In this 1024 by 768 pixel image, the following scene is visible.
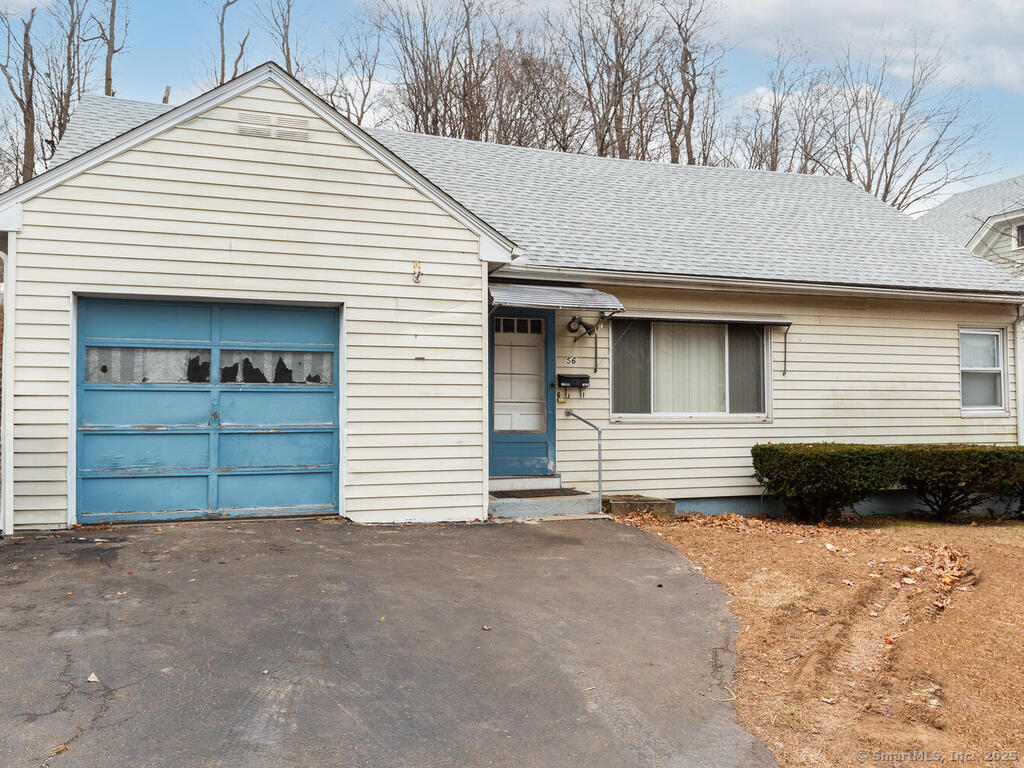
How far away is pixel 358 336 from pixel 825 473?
5.81 m

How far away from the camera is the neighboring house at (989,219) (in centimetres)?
2164

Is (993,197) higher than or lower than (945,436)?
higher

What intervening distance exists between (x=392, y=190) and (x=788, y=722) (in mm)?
6161

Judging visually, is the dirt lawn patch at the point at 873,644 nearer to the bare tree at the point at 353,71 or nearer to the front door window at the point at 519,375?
the front door window at the point at 519,375

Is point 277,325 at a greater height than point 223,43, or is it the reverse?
point 223,43

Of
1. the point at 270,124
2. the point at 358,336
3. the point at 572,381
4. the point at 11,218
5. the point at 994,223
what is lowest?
the point at 572,381

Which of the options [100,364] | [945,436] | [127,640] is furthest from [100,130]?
[945,436]

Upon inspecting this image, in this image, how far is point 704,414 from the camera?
1029 centimetres

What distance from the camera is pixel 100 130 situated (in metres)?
9.49

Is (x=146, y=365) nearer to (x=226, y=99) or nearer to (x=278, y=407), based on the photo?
(x=278, y=407)

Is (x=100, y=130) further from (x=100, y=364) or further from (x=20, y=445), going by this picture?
(x=20, y=445)

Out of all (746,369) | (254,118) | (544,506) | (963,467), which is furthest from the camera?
(746,369)

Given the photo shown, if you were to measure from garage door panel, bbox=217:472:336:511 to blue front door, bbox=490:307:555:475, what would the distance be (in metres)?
2.25

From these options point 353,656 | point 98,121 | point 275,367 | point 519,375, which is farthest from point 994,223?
point 353,656
